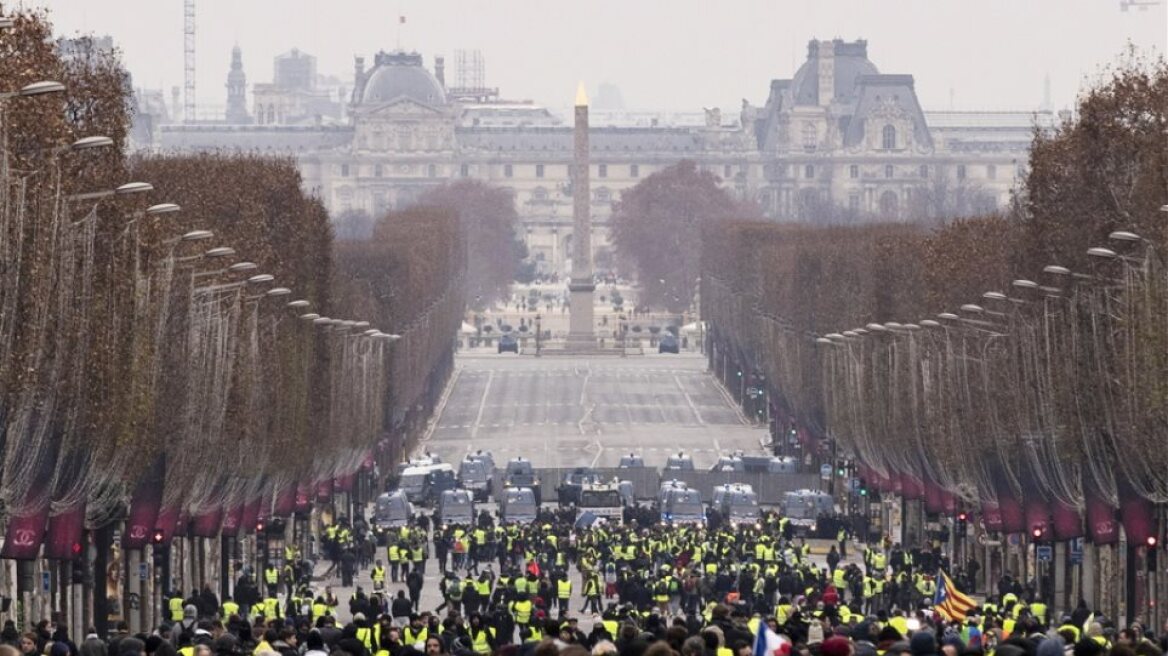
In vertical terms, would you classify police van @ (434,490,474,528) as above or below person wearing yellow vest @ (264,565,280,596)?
below

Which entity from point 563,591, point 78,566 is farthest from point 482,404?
point 78,566

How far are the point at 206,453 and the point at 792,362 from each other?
56772mm

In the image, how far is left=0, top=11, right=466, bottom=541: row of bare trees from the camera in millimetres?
45625

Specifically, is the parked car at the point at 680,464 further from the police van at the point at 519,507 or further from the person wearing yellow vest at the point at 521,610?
the person wearing yellow vest at the point at 521,610

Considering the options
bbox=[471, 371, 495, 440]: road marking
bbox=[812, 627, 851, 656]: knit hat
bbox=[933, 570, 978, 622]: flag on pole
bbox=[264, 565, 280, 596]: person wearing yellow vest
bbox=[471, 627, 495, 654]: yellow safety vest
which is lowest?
bbox=[471, 371, 495, 440]: road marking

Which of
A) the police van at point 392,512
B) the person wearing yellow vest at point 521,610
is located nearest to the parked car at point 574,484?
the police van at point 392,512

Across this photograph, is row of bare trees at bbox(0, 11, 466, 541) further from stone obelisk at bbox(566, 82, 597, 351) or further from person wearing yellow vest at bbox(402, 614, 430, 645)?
stone obelisk at bbox(566, 82, 597, 351)

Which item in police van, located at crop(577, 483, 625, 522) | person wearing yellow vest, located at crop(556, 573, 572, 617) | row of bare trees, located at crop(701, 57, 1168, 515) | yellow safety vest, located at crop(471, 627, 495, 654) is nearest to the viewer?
yellow safety vest, located at crop(471, 627, 495, 654)

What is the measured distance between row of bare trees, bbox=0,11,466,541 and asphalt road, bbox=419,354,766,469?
25187 mm

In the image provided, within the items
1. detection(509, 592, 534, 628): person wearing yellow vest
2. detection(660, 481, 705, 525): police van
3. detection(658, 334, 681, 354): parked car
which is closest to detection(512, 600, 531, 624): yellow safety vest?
detection(509, 592, 534, 628): person wearing yellow vest

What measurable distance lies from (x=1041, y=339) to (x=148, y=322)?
16885 millimetres

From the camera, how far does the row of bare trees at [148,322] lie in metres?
45.6

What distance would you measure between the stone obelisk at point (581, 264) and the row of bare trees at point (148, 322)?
93563 millimetres

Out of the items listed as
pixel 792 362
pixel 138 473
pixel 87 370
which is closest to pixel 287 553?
pixel 138 473
